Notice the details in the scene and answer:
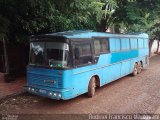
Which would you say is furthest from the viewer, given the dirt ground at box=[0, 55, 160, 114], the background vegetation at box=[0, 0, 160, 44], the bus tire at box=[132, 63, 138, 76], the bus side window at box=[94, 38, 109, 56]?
the bus tire at box=[132, 63, 138, 76]

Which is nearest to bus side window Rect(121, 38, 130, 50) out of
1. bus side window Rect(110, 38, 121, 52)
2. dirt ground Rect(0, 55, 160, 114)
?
bus side window Rect(110, 38, 121, 52)

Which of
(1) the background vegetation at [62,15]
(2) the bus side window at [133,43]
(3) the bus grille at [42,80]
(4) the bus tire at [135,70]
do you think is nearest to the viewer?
(3) the bus grille at [42,80]

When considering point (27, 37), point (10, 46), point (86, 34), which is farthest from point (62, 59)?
point (10, 46)

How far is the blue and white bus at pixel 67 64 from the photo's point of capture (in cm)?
890

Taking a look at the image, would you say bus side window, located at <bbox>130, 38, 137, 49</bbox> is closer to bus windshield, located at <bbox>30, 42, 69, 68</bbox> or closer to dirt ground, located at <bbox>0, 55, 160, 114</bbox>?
dirt ground, located at <bbox>0, 55, 160, 114</bbox>

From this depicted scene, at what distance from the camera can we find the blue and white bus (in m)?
8.90

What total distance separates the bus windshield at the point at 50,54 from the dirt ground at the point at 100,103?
4.80 feet

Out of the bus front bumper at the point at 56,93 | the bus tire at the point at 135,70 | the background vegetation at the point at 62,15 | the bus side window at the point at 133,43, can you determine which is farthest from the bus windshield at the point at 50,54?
the bus tire at the point at 135,70

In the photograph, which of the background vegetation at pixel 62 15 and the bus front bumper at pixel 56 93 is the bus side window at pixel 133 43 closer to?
the background vegetation at pixel 62 15

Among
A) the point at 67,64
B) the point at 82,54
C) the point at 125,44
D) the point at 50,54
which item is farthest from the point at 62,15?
the point at 67,64

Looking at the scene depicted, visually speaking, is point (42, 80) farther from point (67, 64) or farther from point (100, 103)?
point (100, 103)

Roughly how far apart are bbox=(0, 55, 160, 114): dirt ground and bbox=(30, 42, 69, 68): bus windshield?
4.80ft

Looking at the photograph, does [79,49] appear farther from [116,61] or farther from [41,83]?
[116,61]

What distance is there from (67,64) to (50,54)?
0.72 m
